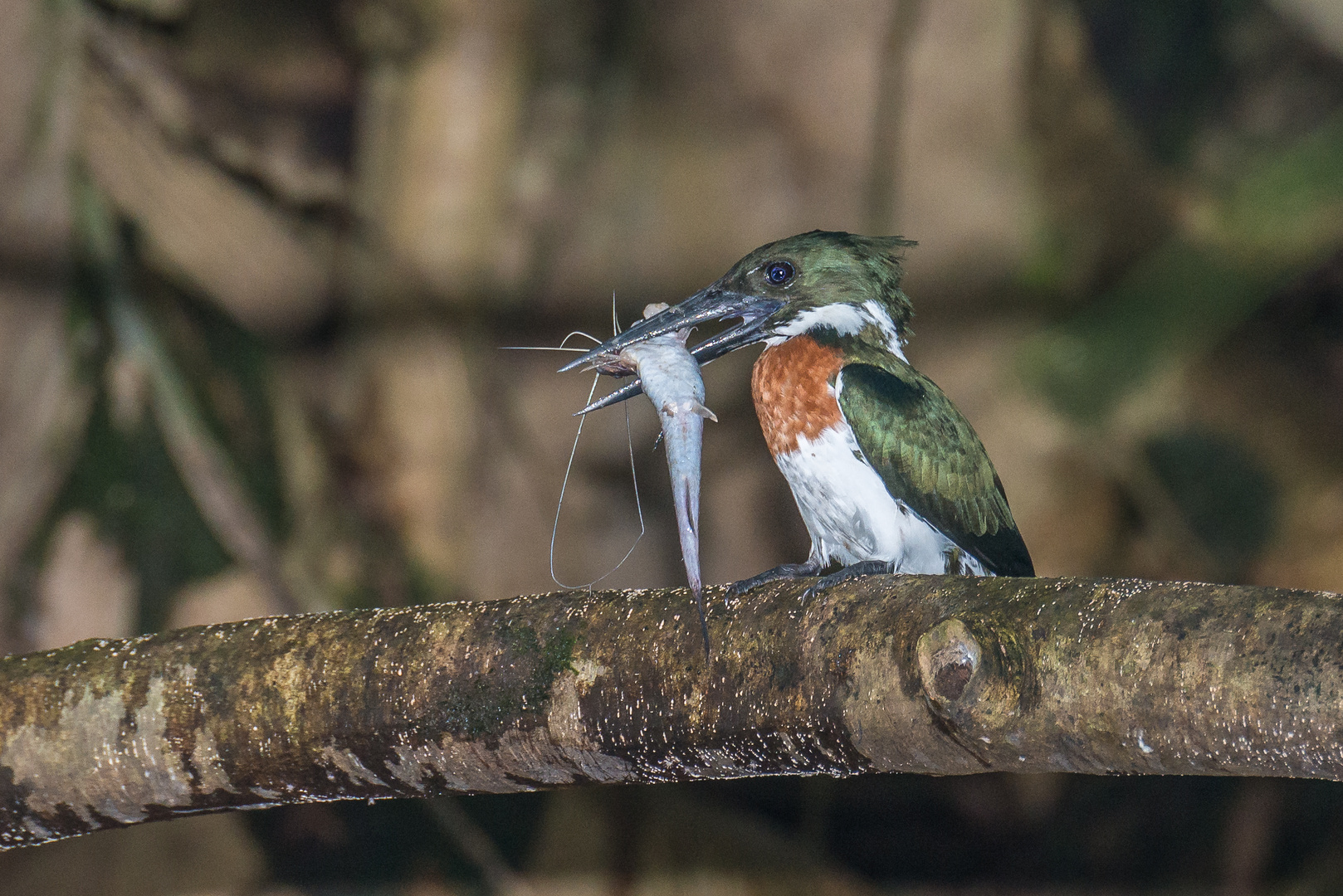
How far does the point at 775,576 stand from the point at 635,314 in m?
3.10

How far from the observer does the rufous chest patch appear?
2.94 meters

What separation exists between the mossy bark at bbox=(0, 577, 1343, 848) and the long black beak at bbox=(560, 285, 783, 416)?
0.65 m

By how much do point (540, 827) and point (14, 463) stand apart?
2.58 m

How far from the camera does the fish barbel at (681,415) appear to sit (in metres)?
2.10

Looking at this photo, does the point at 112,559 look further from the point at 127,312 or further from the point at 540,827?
the point at 540,827

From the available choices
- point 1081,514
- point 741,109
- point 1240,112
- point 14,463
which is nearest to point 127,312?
point 14,463

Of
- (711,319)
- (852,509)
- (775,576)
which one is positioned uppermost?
(711,319)

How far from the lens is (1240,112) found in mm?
5758

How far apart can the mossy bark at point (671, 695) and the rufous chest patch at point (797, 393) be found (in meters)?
0.82

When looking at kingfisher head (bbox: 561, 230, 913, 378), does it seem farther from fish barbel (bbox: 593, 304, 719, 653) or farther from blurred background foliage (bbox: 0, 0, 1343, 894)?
blurred background foliage (bbox: 0, 0, 1343, 894)

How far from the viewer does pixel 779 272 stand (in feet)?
Result: 10.2

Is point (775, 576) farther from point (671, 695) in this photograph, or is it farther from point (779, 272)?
point (779, 272)

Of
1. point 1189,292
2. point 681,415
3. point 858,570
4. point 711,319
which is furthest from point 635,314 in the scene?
point 681,415

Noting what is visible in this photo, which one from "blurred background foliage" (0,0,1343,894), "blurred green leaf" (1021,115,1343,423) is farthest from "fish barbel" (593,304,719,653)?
"blurred background foliage" (0,0,1343,894)
